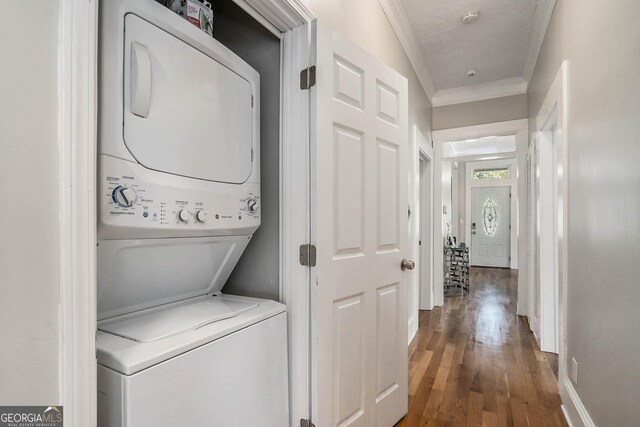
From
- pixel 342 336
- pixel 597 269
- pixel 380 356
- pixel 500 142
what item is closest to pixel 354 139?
pixel 342 336

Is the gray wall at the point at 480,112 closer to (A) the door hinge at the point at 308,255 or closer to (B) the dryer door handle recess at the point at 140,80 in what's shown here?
(A) the door hinge at the point at 308,255

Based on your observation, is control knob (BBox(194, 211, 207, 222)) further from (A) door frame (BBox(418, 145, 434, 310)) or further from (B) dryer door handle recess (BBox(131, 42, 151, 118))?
(A) door frame (BBox(418, 145, 434, 310))

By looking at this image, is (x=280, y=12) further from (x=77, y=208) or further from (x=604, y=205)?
(x=604, y=205)

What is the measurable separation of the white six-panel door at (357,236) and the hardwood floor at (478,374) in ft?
1.08

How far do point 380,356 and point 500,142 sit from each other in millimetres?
6208

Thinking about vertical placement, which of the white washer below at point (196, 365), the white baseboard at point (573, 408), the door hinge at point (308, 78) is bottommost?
the white baseboard at point (573, 408)

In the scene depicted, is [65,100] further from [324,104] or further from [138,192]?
[324,104]

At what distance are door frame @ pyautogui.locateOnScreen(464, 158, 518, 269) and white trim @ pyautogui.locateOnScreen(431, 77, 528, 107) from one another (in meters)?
4.21

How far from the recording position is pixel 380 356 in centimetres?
178

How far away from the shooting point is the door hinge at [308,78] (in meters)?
1.41

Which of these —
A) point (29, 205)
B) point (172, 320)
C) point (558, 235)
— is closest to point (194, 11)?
point (29, 205)

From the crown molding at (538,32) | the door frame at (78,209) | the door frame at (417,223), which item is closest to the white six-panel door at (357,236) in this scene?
the door frame at (78,209)

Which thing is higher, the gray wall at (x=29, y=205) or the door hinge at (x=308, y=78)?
the door hinge at (x=308, y=78)

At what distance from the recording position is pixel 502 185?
26.3 feet
